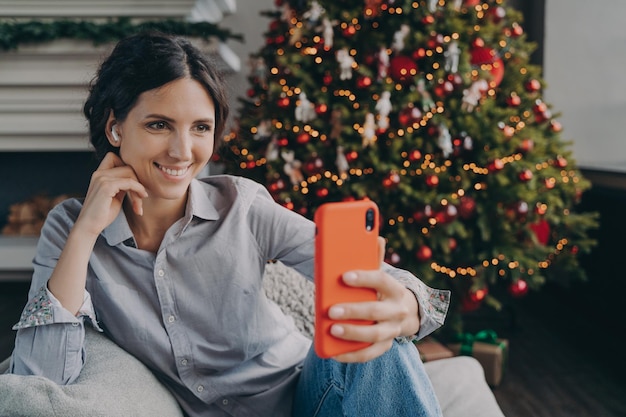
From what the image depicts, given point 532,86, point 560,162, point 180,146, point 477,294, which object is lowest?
point 477,294

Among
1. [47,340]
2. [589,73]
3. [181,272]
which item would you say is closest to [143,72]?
[181,272]

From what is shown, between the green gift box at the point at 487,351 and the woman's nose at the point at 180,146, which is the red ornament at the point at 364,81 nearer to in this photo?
the green gift box at the point at 487,351

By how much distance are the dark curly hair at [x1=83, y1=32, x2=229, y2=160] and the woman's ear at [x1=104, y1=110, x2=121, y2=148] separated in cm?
1

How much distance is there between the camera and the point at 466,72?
2.34 m

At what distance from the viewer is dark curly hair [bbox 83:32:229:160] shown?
1074mm

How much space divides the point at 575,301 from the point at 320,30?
74.7 inches

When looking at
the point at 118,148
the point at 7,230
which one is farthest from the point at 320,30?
the point at 7,230

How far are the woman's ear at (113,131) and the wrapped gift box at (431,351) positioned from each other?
1.34 meters

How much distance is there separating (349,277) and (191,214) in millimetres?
459

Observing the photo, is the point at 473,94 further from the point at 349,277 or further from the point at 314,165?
the point at 349,277

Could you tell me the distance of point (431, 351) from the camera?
213cm

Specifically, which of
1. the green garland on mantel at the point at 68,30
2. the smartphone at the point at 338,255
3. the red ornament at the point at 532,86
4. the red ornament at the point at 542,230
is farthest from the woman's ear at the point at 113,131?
the red ornament at the point at 532,86

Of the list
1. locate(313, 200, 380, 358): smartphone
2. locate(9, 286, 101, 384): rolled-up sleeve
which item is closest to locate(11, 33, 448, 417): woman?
locate(9, 286, 101, 384): rolled-up sleeve

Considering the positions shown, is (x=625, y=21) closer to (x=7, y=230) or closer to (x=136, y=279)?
(x=136, y=279)
